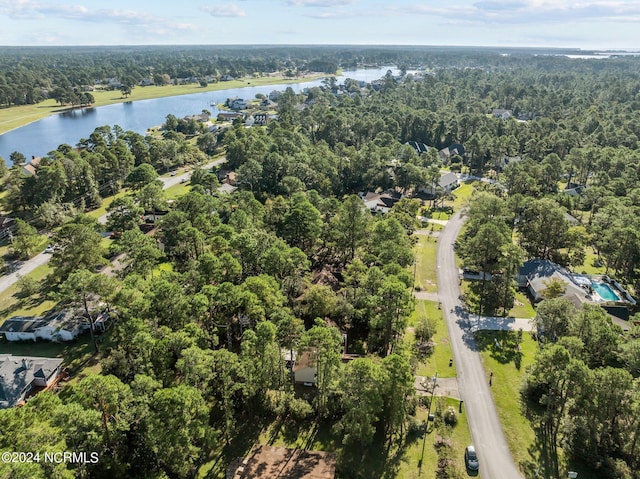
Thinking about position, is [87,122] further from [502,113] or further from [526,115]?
[526,115]

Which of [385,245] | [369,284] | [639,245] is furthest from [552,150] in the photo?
[369,284]

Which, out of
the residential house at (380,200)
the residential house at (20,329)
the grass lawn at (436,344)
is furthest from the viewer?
the residential house at (380,200)

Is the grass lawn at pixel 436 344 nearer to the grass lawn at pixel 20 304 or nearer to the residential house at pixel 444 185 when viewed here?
the grass lawn at pixel 20 304

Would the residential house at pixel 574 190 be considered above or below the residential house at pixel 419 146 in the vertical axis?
below

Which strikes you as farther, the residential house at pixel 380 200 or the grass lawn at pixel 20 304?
the residential house at pixel 380 200

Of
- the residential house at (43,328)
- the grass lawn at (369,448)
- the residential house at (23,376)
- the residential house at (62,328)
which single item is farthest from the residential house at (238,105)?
the grass lawn at (369,448)

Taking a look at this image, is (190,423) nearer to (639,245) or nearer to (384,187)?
(639,245)
